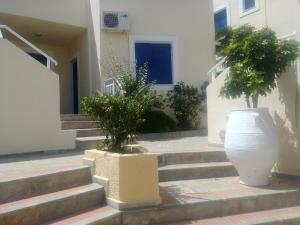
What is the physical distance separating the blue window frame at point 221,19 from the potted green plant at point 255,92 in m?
10.5

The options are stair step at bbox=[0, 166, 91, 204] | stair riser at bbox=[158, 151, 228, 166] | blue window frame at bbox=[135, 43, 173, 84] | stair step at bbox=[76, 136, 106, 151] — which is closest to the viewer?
stair step at bbox=[0, 166, 91, 204]

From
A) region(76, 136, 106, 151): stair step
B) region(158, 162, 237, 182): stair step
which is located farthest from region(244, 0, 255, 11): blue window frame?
region(158, 162, 237, 182): stair step

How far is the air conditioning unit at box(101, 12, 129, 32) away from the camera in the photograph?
35.9 feet

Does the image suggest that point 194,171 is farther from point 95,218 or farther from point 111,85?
point 111,85

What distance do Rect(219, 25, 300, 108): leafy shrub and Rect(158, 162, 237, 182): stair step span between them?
129 centimetres

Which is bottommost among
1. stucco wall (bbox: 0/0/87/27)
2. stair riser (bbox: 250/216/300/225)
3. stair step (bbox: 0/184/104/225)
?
stair riser (bbox: 250/216/300/225)

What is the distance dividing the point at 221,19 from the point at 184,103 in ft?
22.6

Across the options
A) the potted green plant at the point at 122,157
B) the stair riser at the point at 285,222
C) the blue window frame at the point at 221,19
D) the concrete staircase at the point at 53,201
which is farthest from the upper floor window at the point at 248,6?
the concrete staircase at the point at 53,201

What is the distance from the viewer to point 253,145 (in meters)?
5.59

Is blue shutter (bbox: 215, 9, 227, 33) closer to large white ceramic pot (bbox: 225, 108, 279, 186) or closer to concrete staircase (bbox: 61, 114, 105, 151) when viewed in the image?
concrete staircase (bbox: 61, 114, 105, 151)

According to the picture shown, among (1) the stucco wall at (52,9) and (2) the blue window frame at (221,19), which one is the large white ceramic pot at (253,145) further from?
(2) the blue window frame at (221,19)

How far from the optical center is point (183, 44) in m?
11.8

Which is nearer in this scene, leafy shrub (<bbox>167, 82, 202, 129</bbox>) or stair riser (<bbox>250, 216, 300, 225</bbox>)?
stair riser (<bbox>250, 216, 300, 225</bbox>)

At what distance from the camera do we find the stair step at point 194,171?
6098 millimetres
